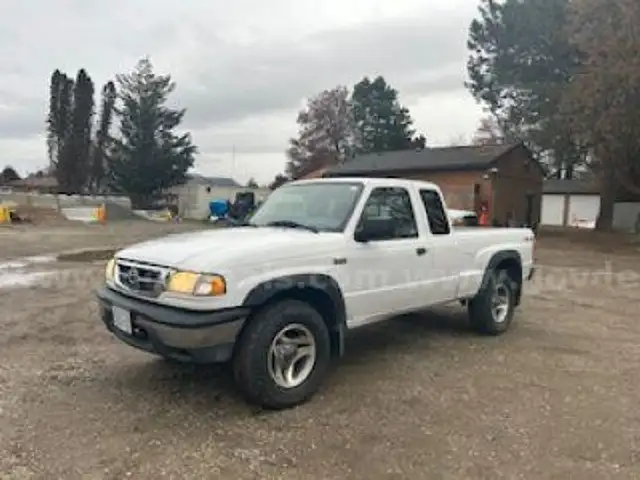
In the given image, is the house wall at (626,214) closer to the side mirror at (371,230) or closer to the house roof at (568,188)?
the house roof at (568,188)

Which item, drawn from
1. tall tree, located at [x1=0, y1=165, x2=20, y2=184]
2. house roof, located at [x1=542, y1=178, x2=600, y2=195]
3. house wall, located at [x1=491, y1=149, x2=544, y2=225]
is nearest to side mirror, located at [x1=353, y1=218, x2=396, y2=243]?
house wall, located at [x1=491, y1=149, x2=544, y2=225]

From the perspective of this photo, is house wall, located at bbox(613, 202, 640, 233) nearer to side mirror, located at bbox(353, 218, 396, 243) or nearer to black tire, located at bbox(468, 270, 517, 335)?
black tire, located at bbox(468, 270, 517, 335)

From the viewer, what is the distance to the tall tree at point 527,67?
2983 centimetres

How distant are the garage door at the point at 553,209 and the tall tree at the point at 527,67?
8.07 meters

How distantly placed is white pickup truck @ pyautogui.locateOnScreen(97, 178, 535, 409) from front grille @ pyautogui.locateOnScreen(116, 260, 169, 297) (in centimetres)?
1

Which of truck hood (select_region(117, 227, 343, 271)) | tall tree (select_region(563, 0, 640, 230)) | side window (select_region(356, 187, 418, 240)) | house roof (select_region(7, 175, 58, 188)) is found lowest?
truck hood (select_region(117, 227, 343, 271))

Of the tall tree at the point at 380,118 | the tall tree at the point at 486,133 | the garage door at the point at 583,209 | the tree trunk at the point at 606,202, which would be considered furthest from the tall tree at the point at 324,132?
the tree trunk at the point at 606,202

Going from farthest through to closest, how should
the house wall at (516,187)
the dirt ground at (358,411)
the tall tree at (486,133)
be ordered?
1. the tall tree at (486,133)
2. the house wall at (516,187)
3. the dirt ground at (358,411)

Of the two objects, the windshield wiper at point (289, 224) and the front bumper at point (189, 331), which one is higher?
the windshield wiper at point (289, 224)

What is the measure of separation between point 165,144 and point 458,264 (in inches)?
1787

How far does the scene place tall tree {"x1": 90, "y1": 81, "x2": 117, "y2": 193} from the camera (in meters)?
56.8

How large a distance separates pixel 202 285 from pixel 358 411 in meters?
1.53

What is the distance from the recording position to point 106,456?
3.59 meters

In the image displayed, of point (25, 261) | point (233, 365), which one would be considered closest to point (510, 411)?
point (233, 365)
